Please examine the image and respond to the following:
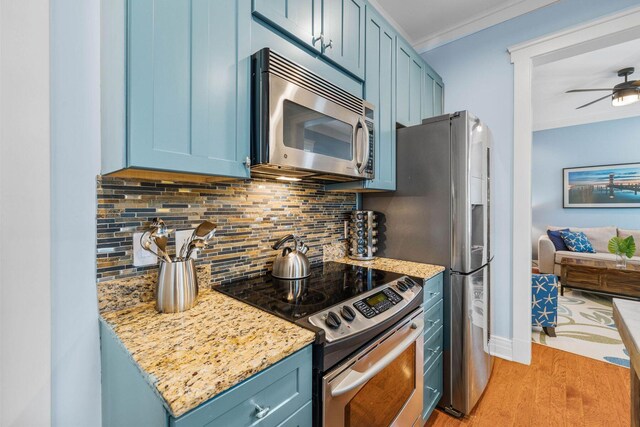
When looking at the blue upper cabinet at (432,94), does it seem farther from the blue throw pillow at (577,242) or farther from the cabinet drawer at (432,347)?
the blue throw pillow at (577,242)

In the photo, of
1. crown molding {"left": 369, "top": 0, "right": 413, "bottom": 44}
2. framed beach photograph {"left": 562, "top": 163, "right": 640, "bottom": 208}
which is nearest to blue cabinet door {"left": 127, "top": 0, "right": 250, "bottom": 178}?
crown molding {"left": 369, "top": 0, "right": 413, "bottom": 44}

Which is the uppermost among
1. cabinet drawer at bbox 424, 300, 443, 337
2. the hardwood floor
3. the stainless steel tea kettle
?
the stainless steel tea kettle

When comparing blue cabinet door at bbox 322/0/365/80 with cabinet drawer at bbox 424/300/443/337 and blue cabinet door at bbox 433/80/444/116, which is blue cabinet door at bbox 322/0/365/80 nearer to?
blue cabinet door at bbox 433/80/444/116

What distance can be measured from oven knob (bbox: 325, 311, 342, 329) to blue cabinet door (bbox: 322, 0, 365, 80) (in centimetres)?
119

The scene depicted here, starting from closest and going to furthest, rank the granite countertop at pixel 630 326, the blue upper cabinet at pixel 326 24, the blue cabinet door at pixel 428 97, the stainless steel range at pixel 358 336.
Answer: the granite countertop at pixel 630 326, the stainless steel range at pixel 358 336, the blue upper cabinet at pixel 326 24, the blue cabinet door at pixel 428 97

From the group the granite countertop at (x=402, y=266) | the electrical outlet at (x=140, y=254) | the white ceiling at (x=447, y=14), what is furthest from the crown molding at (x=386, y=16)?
the electrical outlet at (x=140, y=254)

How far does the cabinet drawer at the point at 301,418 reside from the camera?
2.63 ft

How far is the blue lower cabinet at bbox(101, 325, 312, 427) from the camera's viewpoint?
639 mm

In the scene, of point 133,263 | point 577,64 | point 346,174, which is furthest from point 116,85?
point 577,64

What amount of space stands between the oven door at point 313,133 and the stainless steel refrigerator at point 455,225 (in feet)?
1.72

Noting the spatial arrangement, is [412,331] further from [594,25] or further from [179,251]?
[594,25]

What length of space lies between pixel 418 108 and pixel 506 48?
958mm

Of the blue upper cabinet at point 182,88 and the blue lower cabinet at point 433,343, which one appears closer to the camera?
the blue upper cabinet at point 182,88

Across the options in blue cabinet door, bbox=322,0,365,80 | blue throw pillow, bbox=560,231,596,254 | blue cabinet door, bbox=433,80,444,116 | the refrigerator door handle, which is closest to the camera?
blue cabinet door, bbox=322,0,365,80
